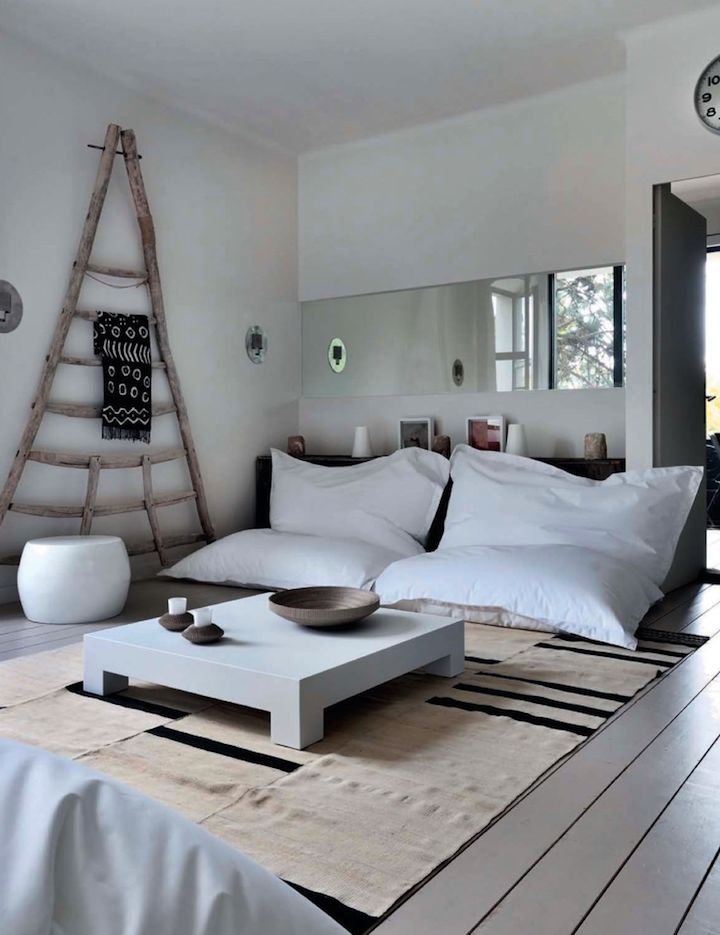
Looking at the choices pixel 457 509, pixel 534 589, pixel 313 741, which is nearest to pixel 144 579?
pixel 457 509

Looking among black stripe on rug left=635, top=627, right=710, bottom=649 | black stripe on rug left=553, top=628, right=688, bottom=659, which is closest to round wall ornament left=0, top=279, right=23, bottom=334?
black stripe on rug left=553, top=628, right=688, bottom=659

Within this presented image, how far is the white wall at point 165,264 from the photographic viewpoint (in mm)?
4027

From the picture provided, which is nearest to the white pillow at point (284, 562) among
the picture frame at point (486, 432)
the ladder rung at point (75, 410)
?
the ladder rung at point (75, 410)

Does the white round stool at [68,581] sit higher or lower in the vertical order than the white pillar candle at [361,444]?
lower

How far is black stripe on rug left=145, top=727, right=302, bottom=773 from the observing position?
201 cm

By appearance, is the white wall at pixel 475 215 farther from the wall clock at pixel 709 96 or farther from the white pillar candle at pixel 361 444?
the wall clock at pixel 709 96

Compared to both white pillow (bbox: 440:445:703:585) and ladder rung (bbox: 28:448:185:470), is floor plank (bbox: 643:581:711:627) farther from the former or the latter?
ladder rung (bbox: 28:448:185:470)

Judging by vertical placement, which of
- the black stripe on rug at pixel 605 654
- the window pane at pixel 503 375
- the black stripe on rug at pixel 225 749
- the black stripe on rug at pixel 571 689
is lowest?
the black stripe on rug at pixel 605 654

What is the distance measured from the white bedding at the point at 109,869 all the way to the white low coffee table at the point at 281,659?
4.37 ft

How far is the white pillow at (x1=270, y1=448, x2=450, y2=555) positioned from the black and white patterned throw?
92 cm

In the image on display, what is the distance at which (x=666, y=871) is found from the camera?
4.93 feet

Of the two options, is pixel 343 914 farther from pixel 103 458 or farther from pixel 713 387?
pixel 713 387

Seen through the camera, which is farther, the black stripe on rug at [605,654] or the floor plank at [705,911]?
the black stripe on rug at [605,654]

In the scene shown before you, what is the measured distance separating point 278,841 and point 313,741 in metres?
0.53
